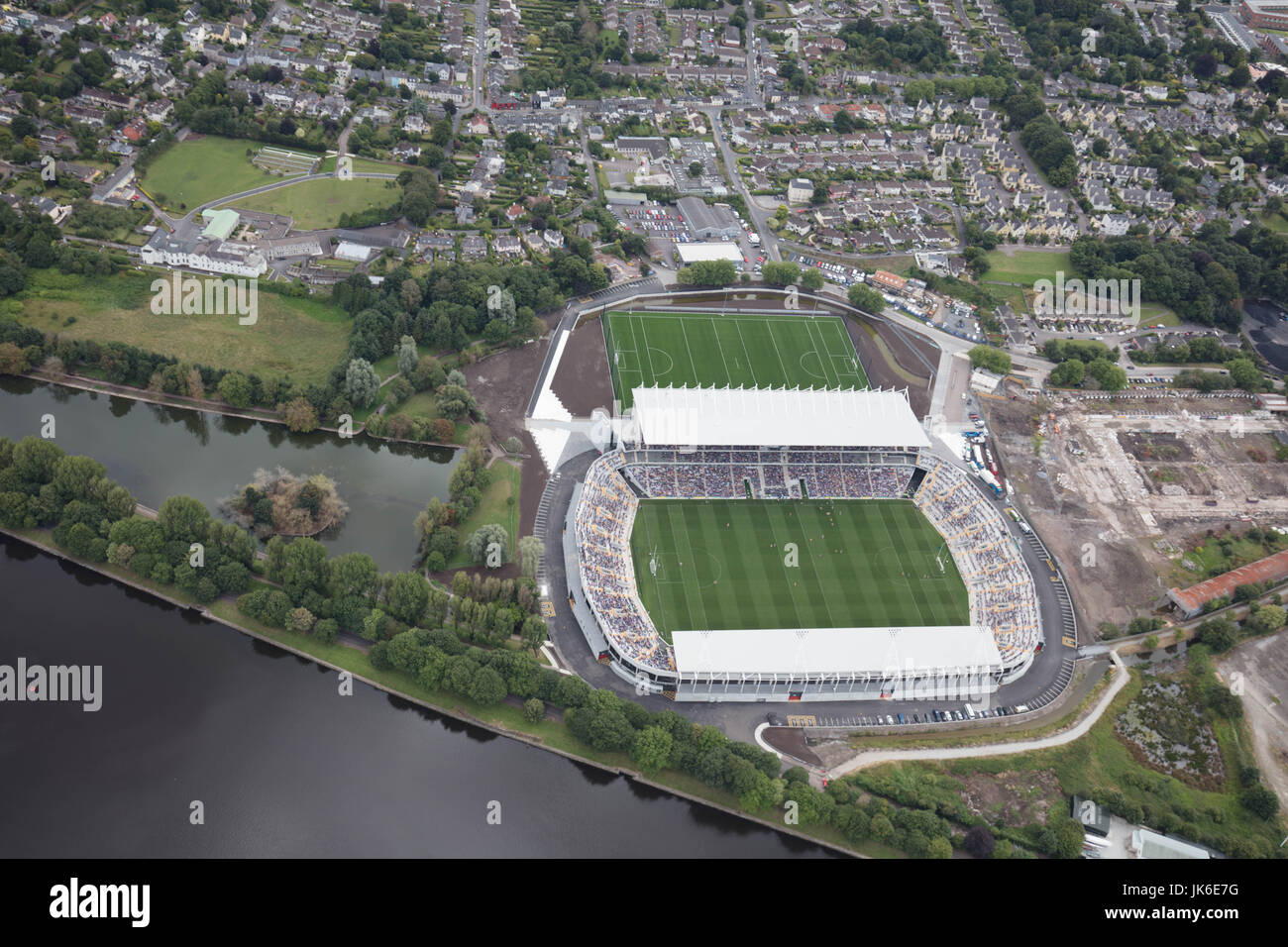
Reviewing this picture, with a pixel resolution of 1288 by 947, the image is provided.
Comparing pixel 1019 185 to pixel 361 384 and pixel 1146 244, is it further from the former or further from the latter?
pixel 361 384

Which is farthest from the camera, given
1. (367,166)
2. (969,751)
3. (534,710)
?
(367,166)

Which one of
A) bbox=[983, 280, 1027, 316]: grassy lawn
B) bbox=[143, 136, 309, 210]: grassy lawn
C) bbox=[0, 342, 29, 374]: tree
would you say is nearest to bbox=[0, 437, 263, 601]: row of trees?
bbox=[0, 342, 29, 374]: tree

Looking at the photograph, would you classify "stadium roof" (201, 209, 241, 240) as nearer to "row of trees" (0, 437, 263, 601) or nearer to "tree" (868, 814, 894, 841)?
"row of trees" (0, 437, 263, 601)

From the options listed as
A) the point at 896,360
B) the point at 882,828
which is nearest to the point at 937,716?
the point at 882,828

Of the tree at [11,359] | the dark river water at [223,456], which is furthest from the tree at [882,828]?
the tree at [11,359]

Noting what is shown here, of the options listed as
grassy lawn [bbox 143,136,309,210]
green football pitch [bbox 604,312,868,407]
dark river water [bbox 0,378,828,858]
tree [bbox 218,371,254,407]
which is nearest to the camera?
dark river water [bbox 0,378,828,858]

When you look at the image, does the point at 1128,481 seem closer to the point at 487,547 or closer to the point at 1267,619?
the point at 1267,619

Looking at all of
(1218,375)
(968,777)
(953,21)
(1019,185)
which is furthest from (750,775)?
(953,21)
